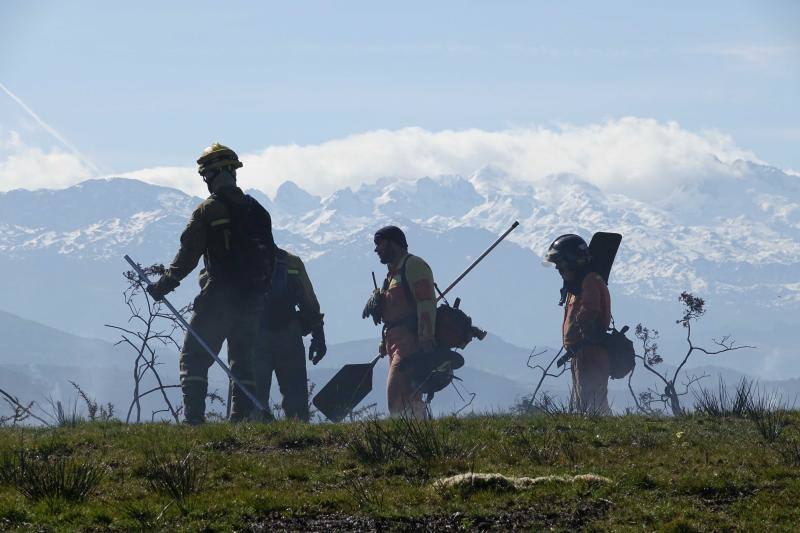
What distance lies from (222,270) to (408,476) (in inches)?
184

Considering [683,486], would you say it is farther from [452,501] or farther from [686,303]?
[686,303]

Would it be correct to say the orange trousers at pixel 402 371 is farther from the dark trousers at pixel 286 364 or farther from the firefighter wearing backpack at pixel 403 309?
the dark trousers at pixel 286 364

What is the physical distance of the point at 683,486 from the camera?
9.01m

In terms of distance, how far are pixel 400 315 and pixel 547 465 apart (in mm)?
→ 6403

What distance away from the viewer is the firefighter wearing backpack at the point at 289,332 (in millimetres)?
15547

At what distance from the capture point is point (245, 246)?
13.6 meters

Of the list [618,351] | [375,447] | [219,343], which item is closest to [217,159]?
[219,343]

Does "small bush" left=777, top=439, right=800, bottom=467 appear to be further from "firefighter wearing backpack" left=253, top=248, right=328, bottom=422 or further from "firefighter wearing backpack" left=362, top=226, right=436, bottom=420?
"firefighter wearing backpack" left=253, top=248, right=328, bottom=422

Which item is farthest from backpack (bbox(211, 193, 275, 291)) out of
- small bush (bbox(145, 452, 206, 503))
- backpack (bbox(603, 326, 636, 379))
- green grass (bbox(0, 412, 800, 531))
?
backpack (bbox(603, 326, 636, 379))

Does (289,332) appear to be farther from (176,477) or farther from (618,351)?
(176,477)

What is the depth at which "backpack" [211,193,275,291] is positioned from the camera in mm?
13539

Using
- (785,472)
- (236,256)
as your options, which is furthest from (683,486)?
(236,256)

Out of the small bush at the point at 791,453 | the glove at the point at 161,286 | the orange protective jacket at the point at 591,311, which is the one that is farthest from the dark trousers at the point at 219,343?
the small bush at the point at 791,453

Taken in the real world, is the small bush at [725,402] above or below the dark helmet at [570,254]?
below
